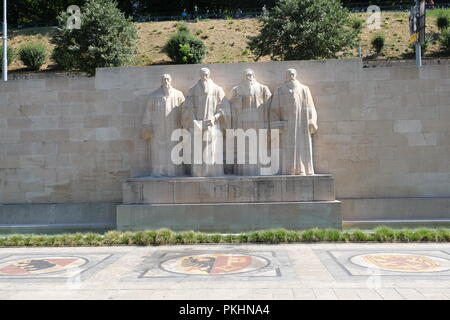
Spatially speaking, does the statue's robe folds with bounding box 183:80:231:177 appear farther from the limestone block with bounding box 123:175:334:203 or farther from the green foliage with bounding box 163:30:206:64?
the green foliage with bounding box 163:30:206:64

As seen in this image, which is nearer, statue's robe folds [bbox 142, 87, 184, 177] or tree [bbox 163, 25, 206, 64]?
statue's robe folds [bbox 142, 87, 184, 177]

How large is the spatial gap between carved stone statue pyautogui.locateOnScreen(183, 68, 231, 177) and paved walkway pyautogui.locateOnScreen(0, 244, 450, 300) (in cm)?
374

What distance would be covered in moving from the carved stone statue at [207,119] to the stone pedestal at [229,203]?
1.93 feet

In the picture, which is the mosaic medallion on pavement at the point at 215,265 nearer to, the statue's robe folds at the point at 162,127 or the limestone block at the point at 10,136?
the statue's robe folds at the point at 162,127

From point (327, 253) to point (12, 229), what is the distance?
1088 centimetres

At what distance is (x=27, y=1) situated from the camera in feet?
206

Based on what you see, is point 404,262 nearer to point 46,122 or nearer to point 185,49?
point 46,122

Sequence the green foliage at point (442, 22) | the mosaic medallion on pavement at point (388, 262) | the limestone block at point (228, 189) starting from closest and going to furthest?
1. the mosaic medallion on pavement at point (388, 262)
2. the limestone block at point (228, 189)
3. the green foliage at point (442, 22)

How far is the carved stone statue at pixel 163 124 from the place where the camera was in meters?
14.8

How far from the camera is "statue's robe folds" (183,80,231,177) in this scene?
14.5 meters

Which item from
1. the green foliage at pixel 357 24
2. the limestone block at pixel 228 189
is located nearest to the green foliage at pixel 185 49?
the green foliage at pixel 357 24

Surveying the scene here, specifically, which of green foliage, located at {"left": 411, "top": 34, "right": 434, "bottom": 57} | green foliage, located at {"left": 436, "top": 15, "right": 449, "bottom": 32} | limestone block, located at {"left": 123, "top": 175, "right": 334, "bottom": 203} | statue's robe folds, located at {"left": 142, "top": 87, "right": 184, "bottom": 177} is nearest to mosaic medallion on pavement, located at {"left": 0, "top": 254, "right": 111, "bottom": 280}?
limestone block, located at {"left": 123, "top": 175, "right": 334, "bottom": 203}

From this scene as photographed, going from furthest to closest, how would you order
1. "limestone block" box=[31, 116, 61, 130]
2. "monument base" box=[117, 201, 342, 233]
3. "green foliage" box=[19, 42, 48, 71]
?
"green foliage" box=[19, 42, 48, 71]
"limestone block" box=[31, 116, 61, 130]
"monument base" box=[117, 201, 342, 233]

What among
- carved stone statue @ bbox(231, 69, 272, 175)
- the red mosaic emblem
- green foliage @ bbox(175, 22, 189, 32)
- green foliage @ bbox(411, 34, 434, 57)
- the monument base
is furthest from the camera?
green foliage @ bbox(175, 22, 189, 32)
